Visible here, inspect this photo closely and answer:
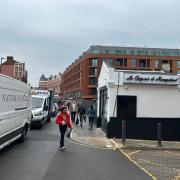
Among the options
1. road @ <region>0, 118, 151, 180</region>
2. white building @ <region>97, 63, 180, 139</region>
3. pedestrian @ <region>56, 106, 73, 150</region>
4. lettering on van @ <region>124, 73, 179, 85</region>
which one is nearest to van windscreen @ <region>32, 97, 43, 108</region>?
white building @ <region>97, 63, 180, 139</region>

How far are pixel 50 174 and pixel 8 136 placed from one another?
3.06m

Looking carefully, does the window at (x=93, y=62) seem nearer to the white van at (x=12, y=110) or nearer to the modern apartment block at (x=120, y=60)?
the modern apartment block at (x=120, y=60)

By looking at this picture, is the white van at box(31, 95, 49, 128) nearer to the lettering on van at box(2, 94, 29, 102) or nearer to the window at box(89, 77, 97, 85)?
the lettering on van at box(2, 94, 29, 102)

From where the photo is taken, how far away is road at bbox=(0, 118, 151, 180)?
314 inches

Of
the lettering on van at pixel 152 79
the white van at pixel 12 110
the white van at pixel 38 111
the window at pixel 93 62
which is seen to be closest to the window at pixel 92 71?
the window at pixel 93 62

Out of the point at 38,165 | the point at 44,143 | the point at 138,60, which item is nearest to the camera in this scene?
the point at 38,165

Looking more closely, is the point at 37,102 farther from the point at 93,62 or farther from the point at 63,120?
the point at 93,62

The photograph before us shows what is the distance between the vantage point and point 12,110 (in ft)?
36.0

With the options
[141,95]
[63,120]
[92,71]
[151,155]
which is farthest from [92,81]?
[151,155]

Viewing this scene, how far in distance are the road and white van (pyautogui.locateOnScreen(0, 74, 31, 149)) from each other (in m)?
0.57

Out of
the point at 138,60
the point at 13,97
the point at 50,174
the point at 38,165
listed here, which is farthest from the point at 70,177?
the point at 138,60

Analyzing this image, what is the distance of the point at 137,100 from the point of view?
1733 centimetres

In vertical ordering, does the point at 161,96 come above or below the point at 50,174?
above

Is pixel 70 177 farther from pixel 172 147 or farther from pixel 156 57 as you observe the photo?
pixel 156 57
